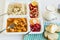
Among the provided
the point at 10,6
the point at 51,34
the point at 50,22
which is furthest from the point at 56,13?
the point at 10,6

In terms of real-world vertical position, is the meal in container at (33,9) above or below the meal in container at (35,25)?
above

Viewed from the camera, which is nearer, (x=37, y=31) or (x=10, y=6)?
(x=37, y=31)

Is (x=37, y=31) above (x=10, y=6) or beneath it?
beneath

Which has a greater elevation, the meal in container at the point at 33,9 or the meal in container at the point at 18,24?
the meal in container at the point at 33,9

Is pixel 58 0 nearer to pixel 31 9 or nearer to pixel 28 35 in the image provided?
pixel 31 9

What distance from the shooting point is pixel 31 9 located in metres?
1.14

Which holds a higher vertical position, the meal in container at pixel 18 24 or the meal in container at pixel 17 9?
the meal in container at pixel 17 9

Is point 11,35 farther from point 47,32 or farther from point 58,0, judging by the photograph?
point 58,0

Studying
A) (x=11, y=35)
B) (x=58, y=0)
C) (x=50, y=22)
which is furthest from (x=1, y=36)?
(x=58, y=0)

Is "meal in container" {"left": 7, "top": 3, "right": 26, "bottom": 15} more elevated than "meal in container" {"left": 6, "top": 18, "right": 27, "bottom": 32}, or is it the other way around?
"meal in container" {"left": 7, "top": 3, "right": 26, "bottom": 15}

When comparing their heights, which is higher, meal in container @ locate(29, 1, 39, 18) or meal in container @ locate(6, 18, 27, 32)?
meal in container @ locate(29, 1, 39, 18)

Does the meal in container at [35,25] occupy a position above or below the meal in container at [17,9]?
below

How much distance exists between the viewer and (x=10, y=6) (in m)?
1.15

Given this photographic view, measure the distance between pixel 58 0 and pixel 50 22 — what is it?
20cm
